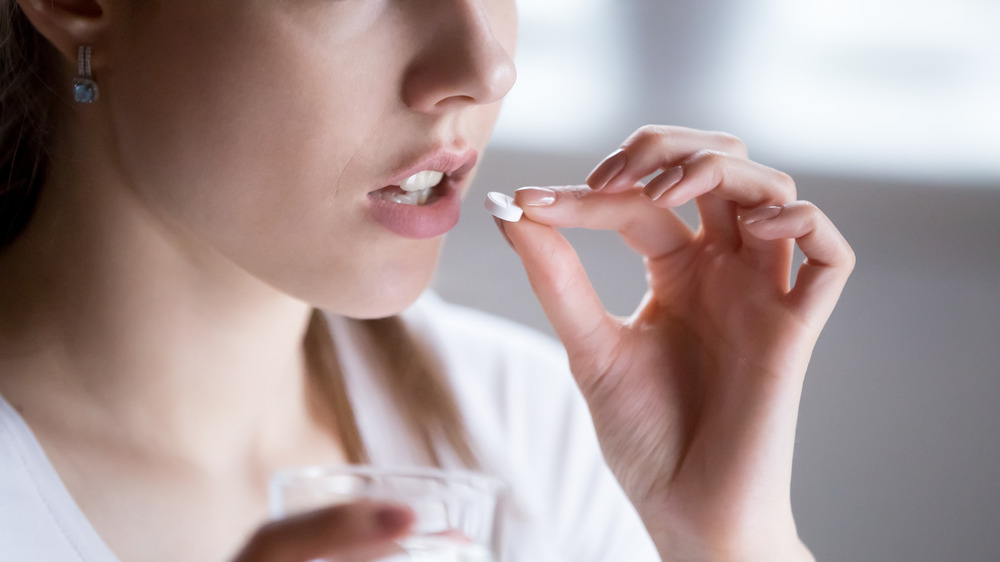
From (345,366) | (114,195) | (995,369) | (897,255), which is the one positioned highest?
(114,195)

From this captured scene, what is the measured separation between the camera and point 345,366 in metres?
0.96

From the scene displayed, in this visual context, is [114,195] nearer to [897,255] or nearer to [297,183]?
[297,183]

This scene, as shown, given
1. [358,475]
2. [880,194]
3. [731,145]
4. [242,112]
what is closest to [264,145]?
[242,112]

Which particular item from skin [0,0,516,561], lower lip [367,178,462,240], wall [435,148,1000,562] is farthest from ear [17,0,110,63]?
wall [435,148,1000,562]

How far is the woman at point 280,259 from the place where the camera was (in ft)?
1.97

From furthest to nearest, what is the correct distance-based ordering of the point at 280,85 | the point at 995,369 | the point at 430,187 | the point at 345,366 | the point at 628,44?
the point at 628,44, the point at 995,369, the point at 345,366, the point at 430,187, the point at 280,85

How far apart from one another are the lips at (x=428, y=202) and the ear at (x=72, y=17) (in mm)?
247

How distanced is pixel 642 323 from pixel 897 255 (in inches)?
25.2

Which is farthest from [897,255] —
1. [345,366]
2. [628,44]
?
[345,366]

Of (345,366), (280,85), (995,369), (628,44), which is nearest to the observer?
(280,85)

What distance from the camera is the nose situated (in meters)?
0.58

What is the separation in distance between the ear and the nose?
250 mm

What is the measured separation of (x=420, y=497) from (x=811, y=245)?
36cm

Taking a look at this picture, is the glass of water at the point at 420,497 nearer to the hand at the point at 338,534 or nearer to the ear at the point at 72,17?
the hand at the point at 338,534
